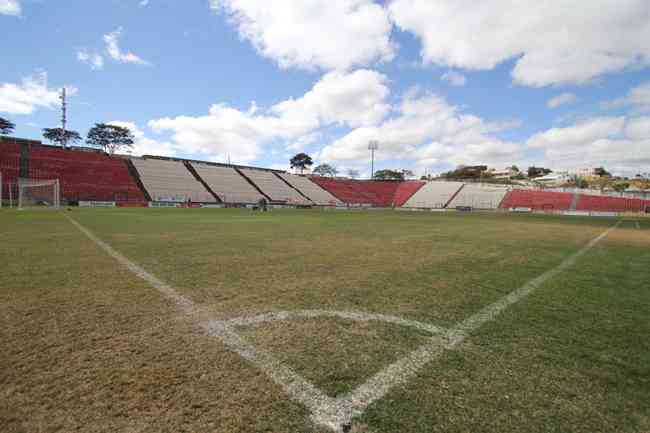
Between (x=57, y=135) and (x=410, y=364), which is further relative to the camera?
(x=57, y=135)

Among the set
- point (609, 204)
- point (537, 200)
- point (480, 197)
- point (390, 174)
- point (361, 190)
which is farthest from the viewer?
point (390, 174)

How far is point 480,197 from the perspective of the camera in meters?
58.5

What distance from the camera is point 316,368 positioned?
190 cm

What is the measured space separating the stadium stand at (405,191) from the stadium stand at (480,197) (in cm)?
856

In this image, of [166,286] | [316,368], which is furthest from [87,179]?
[316,368]

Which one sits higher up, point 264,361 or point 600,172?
point 600,172

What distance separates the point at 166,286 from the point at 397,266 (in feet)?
10.9

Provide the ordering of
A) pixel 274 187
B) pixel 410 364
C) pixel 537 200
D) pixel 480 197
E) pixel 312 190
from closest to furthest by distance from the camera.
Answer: pixel 410 364 → pixel 537 200 → pixel 274 187 → pixel 480 197 → pixel 312 190

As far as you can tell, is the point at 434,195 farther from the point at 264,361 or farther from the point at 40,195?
the point at 264,361

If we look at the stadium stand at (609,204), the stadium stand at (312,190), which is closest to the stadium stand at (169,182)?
the stadium stand at (312,190)

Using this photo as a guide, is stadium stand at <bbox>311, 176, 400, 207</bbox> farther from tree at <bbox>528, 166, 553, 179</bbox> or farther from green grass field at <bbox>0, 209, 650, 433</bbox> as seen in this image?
tree at <bbox>528, 166, 553, 179</bbox>

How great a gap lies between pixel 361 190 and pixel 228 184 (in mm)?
27440

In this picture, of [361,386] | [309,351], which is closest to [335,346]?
[309,351]

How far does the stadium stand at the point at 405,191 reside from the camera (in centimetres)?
6338
